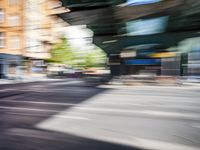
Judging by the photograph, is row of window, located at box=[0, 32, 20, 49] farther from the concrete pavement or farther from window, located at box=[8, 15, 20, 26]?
the concrete pavement

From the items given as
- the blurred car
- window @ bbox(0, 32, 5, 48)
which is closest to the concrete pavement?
window @ bbox(0, 32, 5, 48)

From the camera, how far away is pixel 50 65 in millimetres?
33000

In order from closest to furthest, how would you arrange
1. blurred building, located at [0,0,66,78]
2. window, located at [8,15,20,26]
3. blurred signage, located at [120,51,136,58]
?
1. blurred signage, located at [120,51,136,58]
2. window, located at [8,15,20,26]
3. blurred building, located at [0,0,66,78]

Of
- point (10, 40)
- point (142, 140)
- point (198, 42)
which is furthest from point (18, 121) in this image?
point (10, 40)

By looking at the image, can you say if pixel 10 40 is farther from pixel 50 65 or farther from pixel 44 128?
pixel 44 128

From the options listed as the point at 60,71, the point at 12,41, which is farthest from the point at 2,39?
the point at 60,71

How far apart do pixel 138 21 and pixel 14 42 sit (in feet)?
88.1

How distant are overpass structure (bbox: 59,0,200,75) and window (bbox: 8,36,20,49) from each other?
25.3 metres

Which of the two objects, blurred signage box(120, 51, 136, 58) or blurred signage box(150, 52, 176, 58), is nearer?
blurred signage box(150, 52, 176, 58)

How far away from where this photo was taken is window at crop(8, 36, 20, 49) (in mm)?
25578

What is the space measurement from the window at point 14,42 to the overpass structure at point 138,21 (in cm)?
2527

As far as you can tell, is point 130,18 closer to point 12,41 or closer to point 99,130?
point 99,130

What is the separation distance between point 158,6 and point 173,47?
0.28m

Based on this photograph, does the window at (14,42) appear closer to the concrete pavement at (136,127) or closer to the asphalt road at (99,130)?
the asphalt road at (99,130)
